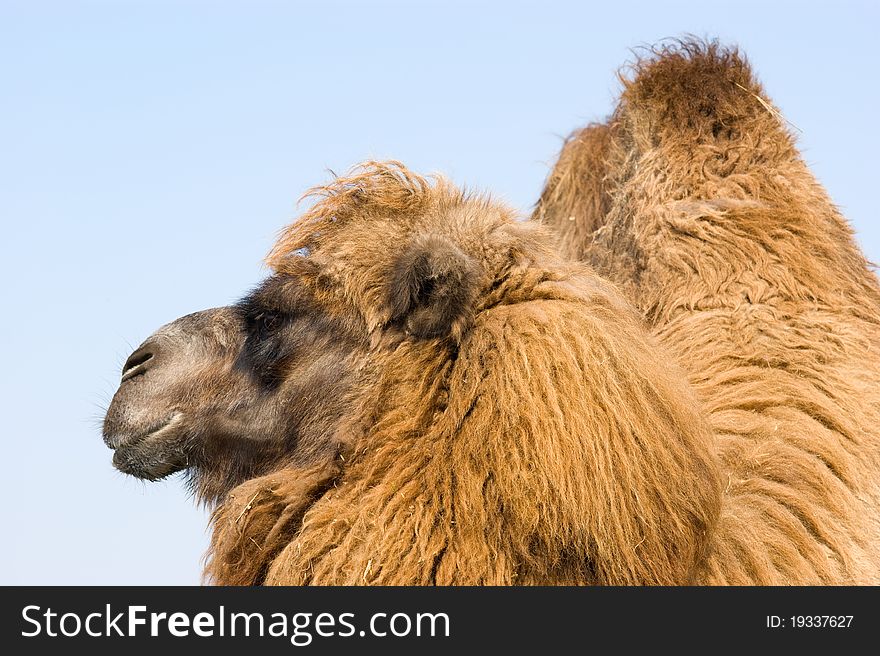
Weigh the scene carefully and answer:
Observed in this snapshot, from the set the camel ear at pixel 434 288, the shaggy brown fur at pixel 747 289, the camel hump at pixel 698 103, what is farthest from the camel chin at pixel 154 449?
the camel hump at pixel 698 103

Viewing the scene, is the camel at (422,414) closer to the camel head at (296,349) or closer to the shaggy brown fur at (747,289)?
the camel head at (296,349)

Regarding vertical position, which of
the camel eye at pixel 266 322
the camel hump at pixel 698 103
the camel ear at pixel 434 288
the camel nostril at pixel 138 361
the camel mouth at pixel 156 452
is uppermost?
the camel hump at pixel 698 103

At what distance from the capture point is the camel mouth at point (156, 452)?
3.85 metres

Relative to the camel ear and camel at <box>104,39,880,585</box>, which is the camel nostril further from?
the camel ear

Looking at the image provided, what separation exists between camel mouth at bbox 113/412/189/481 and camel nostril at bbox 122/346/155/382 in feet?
0.70

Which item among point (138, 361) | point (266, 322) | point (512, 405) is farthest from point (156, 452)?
point (512, 405)

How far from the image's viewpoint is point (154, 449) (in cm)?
386

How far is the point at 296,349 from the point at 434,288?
0.56 m

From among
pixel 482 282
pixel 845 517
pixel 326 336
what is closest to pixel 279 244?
pixel 326 336

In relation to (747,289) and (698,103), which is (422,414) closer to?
(747,289)

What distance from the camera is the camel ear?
3.58 meters

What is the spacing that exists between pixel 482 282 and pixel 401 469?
63 cm

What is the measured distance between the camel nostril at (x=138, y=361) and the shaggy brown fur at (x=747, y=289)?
188 cm

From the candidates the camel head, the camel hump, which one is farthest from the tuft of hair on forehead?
the camel hump
